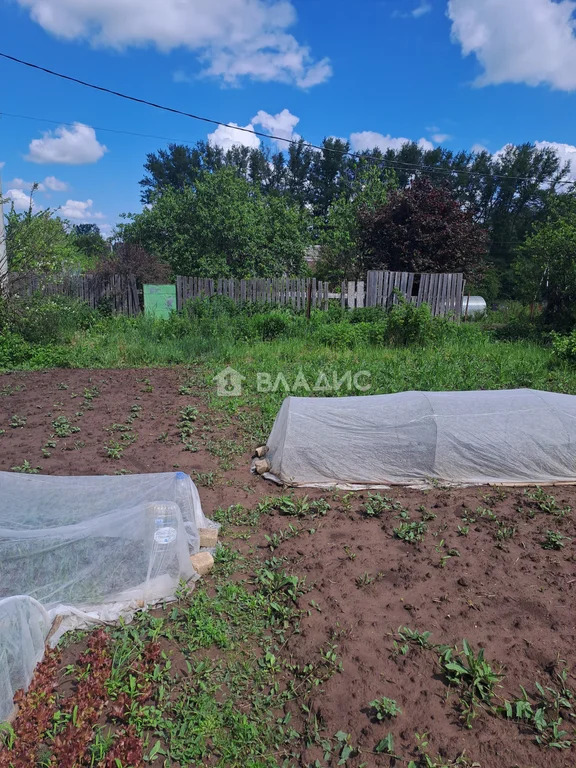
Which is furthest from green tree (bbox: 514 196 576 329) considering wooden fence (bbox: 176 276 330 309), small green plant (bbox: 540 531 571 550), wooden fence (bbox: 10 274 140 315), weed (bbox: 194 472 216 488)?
wooden fence (bbox: 10 274 140 315)

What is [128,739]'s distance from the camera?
1.97m

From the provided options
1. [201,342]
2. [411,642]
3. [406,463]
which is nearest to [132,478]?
[411,642]

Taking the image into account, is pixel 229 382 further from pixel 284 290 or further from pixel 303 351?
pixel 284 290

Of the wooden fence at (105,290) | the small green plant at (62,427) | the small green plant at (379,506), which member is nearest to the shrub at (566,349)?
the small green plant at (379,506)

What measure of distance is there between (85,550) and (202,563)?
2.34ft

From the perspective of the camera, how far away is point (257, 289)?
11.8 m

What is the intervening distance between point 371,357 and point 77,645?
661 cm

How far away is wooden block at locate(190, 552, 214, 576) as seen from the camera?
3072 millimetres

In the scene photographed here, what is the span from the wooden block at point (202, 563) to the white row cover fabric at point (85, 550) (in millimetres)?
70

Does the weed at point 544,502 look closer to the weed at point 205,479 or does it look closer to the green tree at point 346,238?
the weed at point 205,479

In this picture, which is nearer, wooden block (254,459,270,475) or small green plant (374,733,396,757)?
small green plant (374,733,396,757)

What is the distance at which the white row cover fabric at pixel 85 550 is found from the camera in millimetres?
2583

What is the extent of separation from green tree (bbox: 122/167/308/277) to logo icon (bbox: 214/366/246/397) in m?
9.17

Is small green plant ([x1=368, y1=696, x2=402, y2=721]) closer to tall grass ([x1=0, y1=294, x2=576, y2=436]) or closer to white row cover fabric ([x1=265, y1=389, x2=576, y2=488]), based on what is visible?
white row cover fabric ([x1=265, y1=389, x2=576, y2=488])
